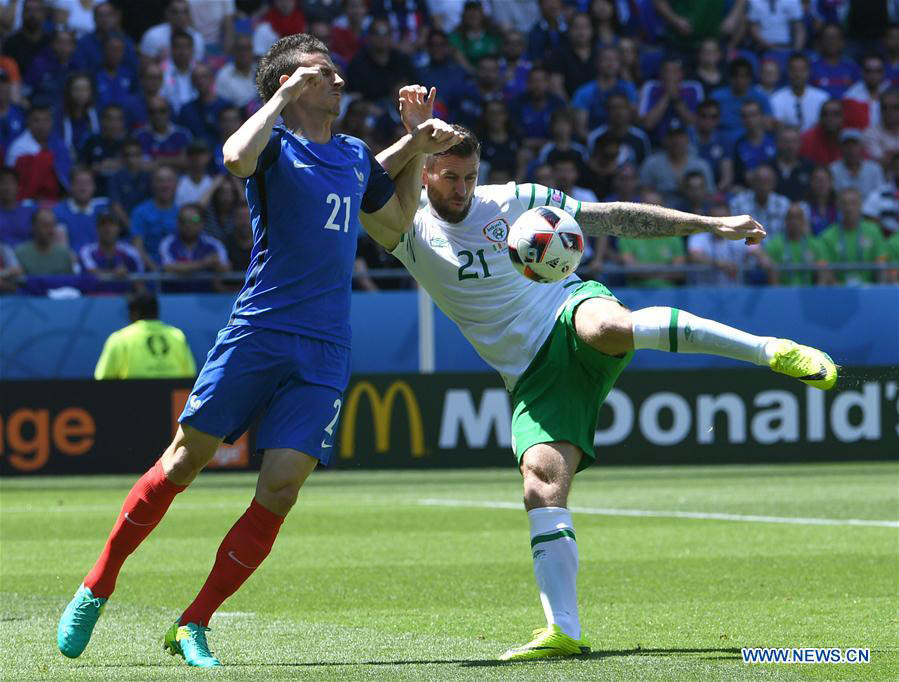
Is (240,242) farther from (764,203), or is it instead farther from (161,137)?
(764,203)

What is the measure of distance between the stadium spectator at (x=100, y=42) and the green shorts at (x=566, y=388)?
1377 centimetres

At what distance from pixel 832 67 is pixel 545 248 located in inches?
651

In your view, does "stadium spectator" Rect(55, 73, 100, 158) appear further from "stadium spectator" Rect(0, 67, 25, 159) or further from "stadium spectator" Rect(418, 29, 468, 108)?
"stadium spectator" Rect(418, 29, 468, 108)

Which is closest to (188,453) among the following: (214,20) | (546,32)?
(214,20)

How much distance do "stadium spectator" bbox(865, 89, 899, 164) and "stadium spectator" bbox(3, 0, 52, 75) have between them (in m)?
10.6

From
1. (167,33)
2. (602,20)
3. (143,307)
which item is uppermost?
(167,33)

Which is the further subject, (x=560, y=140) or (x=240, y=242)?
(x=560, y=140)

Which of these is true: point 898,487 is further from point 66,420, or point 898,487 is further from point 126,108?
point 126,108

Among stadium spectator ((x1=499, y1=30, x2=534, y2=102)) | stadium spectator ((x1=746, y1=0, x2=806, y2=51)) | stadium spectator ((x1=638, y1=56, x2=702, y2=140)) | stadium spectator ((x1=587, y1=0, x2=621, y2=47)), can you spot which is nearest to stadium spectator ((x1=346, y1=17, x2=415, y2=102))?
stadium spectator ((x1=499, y1=30, x2=534, y2=102))

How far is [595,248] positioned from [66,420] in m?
6.09

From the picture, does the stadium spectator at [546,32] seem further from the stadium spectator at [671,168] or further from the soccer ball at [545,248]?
the soccer ball at [545,248]

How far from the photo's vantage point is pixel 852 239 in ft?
59.3

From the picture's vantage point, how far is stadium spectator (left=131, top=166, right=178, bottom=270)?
17.4 metres

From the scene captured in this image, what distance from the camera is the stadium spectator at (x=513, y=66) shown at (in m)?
20.3
